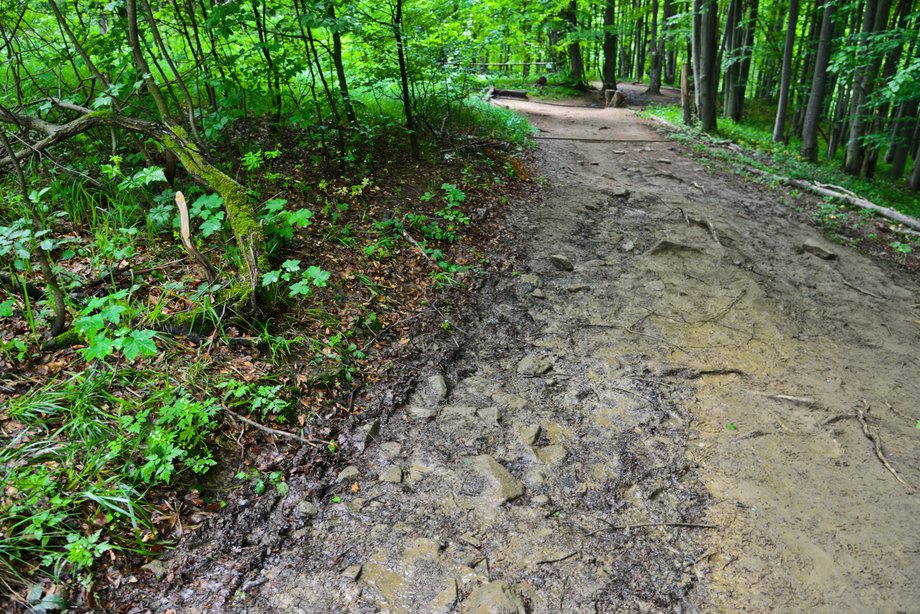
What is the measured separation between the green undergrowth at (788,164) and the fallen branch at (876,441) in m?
7.13

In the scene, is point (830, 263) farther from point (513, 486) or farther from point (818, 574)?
point (513, 486)

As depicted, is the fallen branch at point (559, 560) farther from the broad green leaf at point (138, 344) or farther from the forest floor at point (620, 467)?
the broad green leaf at point (138, 344)

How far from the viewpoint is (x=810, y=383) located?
174 inches

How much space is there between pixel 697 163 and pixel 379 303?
844 centimetres

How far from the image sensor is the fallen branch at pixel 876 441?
3468mm

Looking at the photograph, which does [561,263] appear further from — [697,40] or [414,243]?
[697,40]

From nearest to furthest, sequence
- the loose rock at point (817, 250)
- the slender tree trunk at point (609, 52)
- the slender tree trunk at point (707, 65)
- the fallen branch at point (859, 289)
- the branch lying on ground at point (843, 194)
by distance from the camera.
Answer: the fallen branch at point (859, 289), the loose rock at point (817, 250), the branch lying on ground at point (843, 194), the slender tree trunk at point (707, 65), the slender tree trunk at point (609, 52)

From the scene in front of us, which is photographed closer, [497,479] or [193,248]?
[497,479]

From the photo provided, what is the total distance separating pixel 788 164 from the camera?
10.7m

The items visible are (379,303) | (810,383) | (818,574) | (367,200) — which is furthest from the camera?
(367,200)

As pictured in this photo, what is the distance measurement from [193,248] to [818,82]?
43.1 feet

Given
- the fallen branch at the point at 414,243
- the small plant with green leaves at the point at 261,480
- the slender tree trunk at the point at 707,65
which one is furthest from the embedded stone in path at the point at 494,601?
the slender tree trunk at the point at 707,65

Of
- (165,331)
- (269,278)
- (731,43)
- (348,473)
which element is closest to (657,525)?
(348,473)

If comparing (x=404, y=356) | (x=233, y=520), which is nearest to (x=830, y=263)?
(x=404, y=356)
